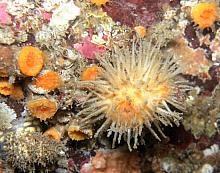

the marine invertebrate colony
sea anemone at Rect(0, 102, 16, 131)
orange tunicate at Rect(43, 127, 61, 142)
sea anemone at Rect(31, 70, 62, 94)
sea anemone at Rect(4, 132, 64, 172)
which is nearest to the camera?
the marine invertebrate colony

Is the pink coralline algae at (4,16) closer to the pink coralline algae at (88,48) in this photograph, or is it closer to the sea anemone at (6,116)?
the pink coralline algae at (88,48)

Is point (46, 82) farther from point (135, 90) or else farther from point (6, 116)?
point (135, 90)

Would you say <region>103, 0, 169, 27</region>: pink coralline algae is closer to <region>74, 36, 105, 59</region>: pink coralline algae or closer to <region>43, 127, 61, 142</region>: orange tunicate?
<region>74, 36, 105, 59</region>: pink coralline algae

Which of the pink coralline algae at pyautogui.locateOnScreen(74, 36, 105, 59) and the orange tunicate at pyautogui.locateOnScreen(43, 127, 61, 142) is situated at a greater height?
the pink coralline algae at pyautogui.locateOnScreen(74, 36, 105, 59)

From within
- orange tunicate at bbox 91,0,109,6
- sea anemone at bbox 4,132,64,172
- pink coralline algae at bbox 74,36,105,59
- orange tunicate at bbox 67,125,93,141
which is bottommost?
sea anemone at bbox 4,132,64,172

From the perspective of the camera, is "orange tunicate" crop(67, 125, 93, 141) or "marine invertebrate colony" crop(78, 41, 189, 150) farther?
"orange tunicate" crop(67, 125, 93, 141)

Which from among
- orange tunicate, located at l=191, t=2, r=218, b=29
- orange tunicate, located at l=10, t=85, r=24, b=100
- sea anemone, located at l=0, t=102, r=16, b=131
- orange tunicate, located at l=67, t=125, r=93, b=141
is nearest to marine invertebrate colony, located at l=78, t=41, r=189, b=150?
orange tunicate, located at l=67, t=125, r=93, b=141

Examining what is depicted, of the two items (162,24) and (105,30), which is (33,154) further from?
(162,24)

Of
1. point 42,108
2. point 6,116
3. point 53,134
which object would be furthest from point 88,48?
point 6,116

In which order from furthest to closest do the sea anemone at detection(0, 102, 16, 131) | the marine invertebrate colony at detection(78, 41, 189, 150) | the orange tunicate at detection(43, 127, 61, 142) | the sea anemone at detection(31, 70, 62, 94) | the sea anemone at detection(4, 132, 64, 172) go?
1. the orange tunicate at detection(43, 127, 61, 142)
2. the sea anemone at detection(0, 102, 16, 131)
3. the sea anemone at detection(4, 132, 64, 172)
4. the sea anemone at detection(31, 70, 62, 94)
5. the marine invertebrate colony at detection(78, 41, 189, 150)
